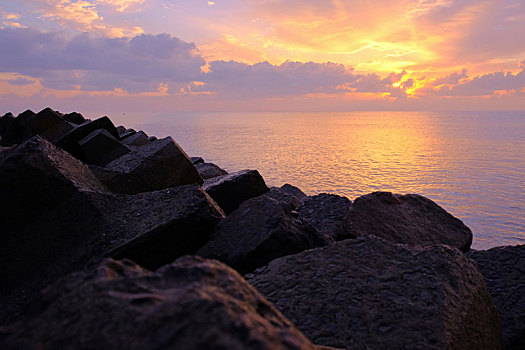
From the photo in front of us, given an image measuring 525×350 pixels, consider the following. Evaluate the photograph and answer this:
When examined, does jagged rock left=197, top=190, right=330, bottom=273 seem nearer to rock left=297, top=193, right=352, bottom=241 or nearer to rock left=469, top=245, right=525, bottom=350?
rock left=297, top=193, right=352, bottom=241

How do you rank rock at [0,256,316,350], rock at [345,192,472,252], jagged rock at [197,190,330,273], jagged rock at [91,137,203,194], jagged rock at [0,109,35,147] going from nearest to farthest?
rock at [0,256,316,350] < jagged rock at [197,190,330,273] < rock at [345,192,472,252] < jagged rock at [91,137,203,194] < jagged rock at [0,109,35,147]

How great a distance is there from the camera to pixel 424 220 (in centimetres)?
428

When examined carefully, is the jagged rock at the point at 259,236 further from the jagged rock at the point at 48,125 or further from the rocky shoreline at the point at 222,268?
the jagged rock at the point at 48,125

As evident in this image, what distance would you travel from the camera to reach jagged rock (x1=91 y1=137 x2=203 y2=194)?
411 cm

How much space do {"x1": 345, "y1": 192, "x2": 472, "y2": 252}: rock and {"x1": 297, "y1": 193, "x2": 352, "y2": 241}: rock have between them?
23 centimetres

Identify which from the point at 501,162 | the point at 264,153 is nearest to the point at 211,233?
the point at 501,162

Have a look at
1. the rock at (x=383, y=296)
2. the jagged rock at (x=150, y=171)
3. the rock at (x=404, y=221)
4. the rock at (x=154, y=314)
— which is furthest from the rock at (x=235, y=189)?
the rock at (x=154, y=314)

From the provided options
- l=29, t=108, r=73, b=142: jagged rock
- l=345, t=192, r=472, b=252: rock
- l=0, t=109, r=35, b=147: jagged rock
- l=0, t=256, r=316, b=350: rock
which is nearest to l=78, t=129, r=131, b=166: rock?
l=29, t=108, r=73, b=142: jagged rock

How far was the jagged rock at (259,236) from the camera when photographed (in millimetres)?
2898

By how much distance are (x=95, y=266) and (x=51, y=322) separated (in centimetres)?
22

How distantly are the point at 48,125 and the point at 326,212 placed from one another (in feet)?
23.3

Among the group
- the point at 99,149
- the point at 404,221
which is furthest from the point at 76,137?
the point at 404,221

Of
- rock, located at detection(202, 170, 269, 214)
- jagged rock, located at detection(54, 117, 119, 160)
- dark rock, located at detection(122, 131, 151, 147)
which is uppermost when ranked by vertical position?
jagged rock, located at detection(54, 117, 119, 160)

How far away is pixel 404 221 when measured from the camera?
13.5 ft
